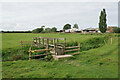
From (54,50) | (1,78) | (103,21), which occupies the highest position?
(103,21)

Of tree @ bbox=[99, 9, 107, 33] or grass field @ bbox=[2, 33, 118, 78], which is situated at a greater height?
tree @ bbox=[99, 9, 107, 33]

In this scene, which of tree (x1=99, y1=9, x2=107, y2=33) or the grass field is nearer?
the grass field

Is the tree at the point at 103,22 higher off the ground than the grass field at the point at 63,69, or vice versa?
the tree at the point at 103,22

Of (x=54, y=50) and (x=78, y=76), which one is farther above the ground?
(x=54, y=50)

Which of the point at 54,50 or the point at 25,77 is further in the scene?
the point at 54,50

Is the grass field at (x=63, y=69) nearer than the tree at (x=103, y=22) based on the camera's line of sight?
Yes

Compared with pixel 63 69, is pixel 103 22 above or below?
above

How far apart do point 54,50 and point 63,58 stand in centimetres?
196

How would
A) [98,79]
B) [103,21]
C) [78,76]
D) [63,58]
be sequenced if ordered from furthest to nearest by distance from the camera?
[103,21] < [63,58] < [78,76] < [98,79]

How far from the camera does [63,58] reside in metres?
11.1

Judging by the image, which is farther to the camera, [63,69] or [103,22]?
[103,22]

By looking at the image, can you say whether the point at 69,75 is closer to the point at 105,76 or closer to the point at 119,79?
the point at 105,76

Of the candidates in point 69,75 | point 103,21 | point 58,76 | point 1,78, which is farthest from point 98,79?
point 103,21

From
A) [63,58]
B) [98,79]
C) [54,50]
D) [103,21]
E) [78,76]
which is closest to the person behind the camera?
[98,79]
